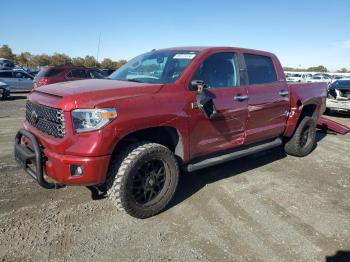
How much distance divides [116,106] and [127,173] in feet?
2.32

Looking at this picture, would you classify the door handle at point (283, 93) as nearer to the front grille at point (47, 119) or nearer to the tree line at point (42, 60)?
the front grille at point (47, 119)

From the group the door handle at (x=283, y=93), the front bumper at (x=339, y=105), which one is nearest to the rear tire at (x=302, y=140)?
the door handle at (x=283, y=93)

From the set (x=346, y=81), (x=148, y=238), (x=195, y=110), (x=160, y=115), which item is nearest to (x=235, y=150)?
(x=195, y=110)

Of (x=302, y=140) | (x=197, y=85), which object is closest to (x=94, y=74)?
(x=302, y=140)

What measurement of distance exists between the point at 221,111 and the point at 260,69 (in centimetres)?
147

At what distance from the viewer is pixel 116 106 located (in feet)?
10.5

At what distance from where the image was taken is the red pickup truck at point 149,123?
316 centimetres

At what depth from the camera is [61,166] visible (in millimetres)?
3172

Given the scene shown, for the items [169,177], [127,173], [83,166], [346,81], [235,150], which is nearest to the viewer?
[83,166]

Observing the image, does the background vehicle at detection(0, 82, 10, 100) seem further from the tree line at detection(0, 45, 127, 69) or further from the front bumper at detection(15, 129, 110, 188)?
the tree line at detection(0, 45, 127, 69)

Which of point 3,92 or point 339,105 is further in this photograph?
point 3,92

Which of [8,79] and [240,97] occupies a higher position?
[240,97]

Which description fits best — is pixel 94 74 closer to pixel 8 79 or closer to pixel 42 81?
pixel 42 81

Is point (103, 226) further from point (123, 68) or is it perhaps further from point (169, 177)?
point (123, 68)
